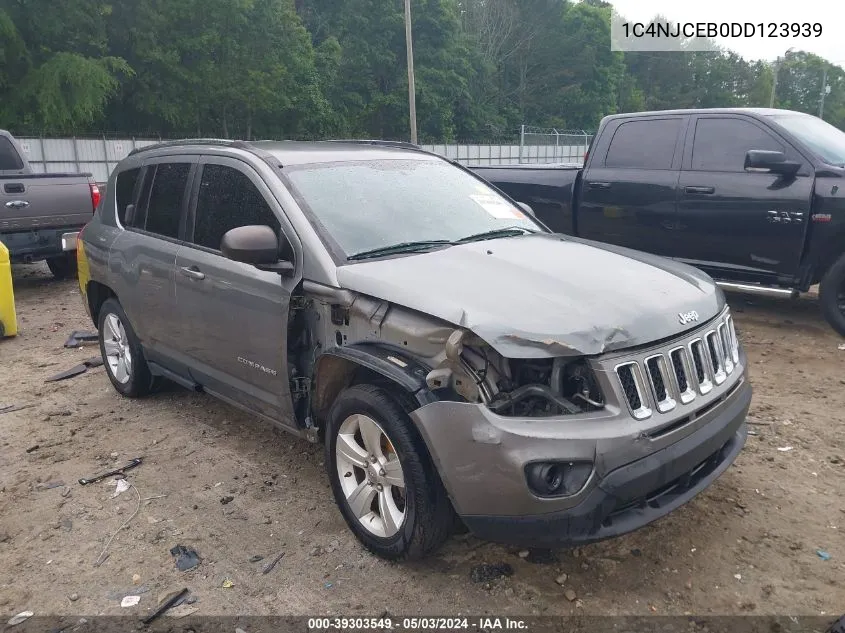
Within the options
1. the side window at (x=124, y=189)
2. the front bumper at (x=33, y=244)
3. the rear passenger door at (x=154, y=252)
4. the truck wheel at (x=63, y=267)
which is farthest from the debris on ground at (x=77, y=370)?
the truck wheel at (x=63, y=267)

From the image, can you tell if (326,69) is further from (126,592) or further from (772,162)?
(126,592)

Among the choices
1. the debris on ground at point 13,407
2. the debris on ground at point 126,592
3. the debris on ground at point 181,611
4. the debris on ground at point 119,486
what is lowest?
the debris on ground at point 181,611

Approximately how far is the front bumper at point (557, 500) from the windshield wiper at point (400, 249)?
0.94 metres

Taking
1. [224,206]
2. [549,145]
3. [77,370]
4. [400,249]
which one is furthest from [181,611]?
[549,145]

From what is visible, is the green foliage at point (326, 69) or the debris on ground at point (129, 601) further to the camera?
the green foliage at point (326, 69)

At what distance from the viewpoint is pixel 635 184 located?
7.22m

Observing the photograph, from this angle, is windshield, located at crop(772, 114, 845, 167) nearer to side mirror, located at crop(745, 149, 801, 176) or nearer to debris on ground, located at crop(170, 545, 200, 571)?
side mirror, located at crop(745, 149, 801, 176)

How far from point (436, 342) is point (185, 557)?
5.30 ft

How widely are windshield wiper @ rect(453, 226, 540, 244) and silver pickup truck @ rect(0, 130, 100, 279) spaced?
604 cm

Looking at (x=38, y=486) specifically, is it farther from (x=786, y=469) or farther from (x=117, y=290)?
(x=786, y=469)

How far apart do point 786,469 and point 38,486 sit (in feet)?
13.8

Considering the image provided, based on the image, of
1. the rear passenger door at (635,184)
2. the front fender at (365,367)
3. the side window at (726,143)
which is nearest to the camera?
the front fender at (365,367)

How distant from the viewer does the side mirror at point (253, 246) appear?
10.7 ft

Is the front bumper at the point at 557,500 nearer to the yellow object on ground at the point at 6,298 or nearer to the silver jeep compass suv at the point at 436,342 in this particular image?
the silver jeep compass suv at the point at 436,342
